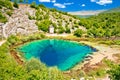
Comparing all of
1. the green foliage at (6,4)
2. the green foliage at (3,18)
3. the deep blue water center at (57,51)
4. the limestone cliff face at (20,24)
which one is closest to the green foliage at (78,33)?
the deep blue water center at (57,51)

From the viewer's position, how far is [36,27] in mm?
125562

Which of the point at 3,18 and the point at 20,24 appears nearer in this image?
the point at 3,18

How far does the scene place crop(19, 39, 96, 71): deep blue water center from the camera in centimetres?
7881

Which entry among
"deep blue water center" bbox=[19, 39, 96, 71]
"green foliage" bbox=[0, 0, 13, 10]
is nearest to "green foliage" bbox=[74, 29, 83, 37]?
"deep blue water center" bbox=[19, 39, 96, 71]

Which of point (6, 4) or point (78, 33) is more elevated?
point (6, 4)

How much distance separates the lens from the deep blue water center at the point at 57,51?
3103 inches

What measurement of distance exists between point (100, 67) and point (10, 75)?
29481 millimetres

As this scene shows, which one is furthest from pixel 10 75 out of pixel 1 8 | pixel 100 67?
pixel 1 8

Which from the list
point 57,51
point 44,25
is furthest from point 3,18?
point 57,51

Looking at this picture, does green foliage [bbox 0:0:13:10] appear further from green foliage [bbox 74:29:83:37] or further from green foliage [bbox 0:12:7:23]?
green foliage [bbox 74:29:83:37]

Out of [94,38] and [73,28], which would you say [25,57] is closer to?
[94,38]

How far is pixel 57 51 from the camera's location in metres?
95.8

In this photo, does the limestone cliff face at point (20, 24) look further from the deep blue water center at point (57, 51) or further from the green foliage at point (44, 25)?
the deep blue water center at point (57, 51)

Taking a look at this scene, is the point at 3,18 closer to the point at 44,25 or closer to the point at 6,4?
the point at 6,4
